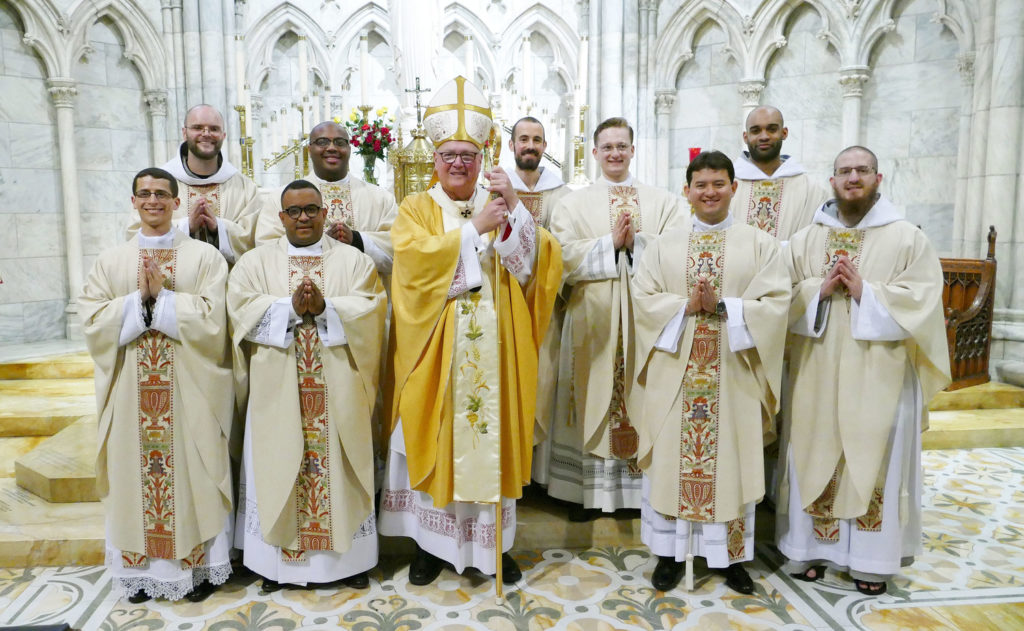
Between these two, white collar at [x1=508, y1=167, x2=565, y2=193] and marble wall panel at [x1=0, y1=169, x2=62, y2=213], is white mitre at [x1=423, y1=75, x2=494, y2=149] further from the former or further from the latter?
marble wall panel at [x1=0, y1=169, x2=62, y2=213]

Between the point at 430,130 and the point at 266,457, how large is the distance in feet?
→ 5.41

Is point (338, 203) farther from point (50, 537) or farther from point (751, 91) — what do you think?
point (751, 91)

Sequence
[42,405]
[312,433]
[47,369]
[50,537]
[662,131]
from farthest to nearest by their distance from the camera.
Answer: [662,131] < [47,369] < [42,405] < [50,537] < [312,433]

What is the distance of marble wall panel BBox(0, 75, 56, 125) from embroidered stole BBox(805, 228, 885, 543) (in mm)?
7972

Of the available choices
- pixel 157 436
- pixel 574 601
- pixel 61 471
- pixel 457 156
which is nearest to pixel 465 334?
pixel 457 156

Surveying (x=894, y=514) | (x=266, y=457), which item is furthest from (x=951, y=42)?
(x=266, y=457)

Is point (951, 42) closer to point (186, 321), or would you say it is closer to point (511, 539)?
point (511, 539)

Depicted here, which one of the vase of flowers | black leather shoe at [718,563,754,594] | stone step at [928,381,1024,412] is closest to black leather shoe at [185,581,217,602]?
black leather shoe at [718,563,754,594]

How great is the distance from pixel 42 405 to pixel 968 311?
7.69 m

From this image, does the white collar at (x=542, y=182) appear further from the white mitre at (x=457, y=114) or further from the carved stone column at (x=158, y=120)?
the carved stone column at (x=158, y=120)

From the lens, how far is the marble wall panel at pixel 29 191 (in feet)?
25.1

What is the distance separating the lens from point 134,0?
8070mm

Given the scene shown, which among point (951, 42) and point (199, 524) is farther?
point (951, 42)

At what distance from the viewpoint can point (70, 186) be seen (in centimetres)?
786
